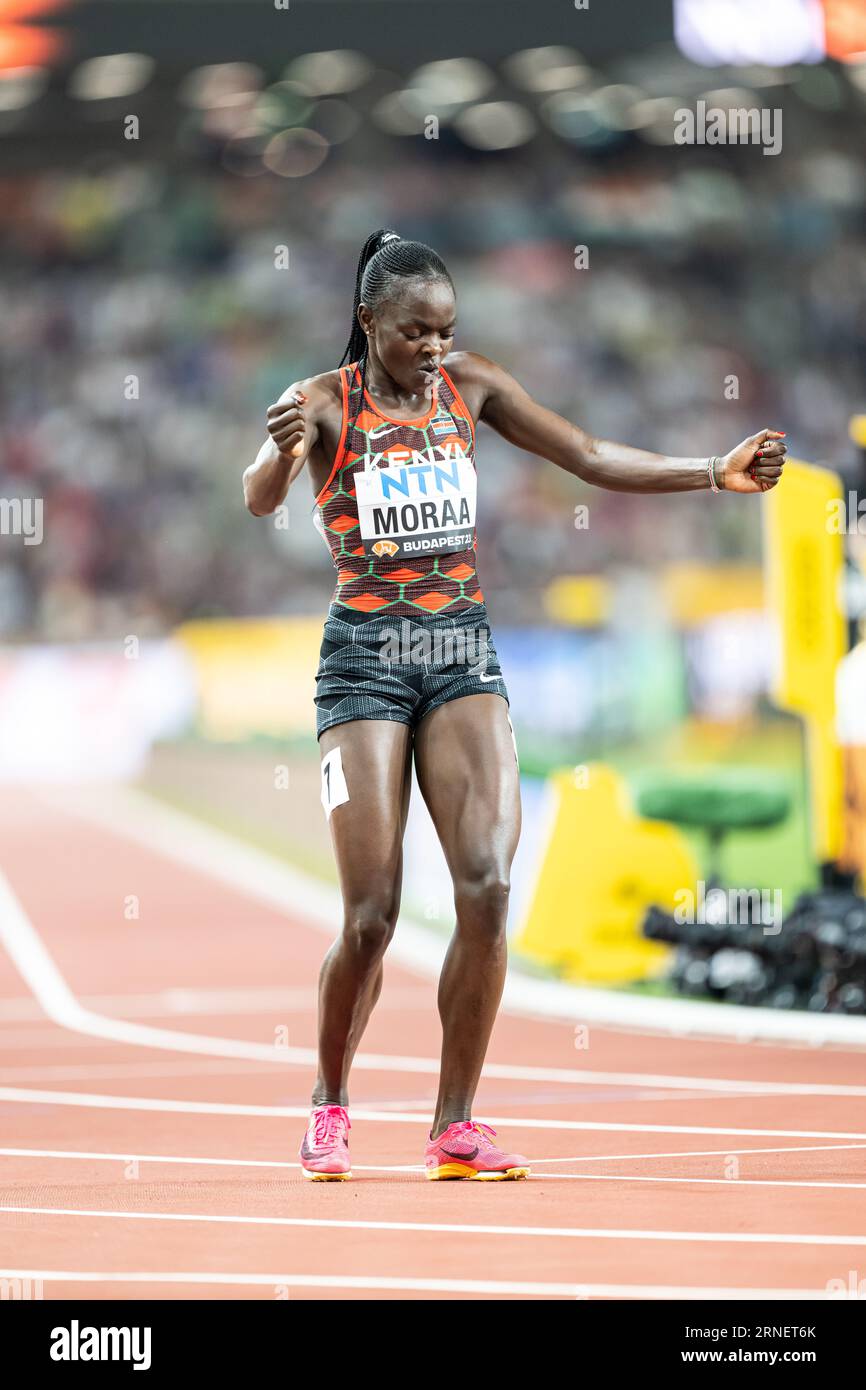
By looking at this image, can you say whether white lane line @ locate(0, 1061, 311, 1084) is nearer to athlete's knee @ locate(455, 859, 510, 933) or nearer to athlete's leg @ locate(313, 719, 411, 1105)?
athlete's leg @ locate(313, 719, 411, 1105)

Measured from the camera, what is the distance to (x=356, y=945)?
5914 mm

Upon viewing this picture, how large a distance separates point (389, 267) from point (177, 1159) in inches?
106

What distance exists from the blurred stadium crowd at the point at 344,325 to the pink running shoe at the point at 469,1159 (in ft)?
75.6

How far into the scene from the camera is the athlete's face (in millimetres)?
5855

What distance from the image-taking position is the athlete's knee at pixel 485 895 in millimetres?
5766

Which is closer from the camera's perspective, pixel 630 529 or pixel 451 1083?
pixel 451 1083

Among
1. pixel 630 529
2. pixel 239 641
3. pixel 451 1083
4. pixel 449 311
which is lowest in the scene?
pixel 451 1083

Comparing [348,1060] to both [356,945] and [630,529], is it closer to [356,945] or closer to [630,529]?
[356,945]

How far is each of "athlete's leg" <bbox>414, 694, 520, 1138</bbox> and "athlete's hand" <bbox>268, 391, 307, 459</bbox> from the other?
2.74 ft

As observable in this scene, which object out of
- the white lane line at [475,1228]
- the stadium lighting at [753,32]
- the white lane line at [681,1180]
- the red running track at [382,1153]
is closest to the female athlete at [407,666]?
the white lane line at [681,1180]

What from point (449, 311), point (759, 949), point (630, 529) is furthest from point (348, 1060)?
point (630, 529)

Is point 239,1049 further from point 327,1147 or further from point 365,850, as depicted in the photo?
point 365,850

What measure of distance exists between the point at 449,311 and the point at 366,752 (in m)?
1.22

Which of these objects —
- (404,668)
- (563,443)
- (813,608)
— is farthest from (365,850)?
(813,608)
